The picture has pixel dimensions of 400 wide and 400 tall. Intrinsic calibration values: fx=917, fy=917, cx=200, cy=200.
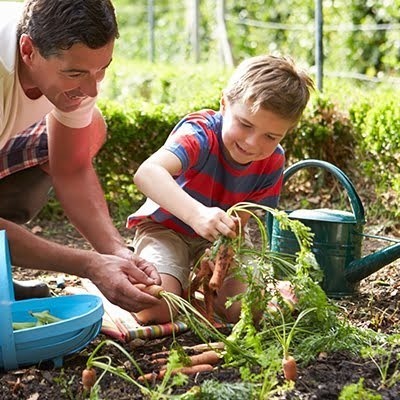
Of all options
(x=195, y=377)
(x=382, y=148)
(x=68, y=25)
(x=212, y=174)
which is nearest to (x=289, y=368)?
(x=195, y=377)

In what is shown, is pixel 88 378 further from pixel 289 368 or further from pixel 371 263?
pixel 371 263

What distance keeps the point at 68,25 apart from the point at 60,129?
0.65 meters

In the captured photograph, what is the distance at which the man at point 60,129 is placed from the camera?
115 inches

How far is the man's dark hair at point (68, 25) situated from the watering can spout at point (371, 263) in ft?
4.23

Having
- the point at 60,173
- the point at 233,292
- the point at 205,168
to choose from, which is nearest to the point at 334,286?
the point at 233,292

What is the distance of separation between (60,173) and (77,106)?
40 cm

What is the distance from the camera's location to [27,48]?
9.81 ft

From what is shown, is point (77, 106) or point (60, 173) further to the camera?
point (60, 173)

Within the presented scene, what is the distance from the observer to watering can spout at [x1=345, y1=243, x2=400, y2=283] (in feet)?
11.1

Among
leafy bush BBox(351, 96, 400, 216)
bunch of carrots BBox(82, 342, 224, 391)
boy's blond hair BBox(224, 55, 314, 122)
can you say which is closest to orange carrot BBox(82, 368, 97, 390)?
bunch of carrots BBox(82, 342, 224, 391)

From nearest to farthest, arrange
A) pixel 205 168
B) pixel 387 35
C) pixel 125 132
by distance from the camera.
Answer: pixel 205 168
pixel 125 132
pixel 387 35

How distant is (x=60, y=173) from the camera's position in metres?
3.52

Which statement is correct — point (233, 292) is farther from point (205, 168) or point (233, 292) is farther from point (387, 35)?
point (387, 35)

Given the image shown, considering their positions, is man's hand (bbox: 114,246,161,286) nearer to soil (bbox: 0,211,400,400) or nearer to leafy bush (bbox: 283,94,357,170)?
soil (bbox: 0,211,400,400)
